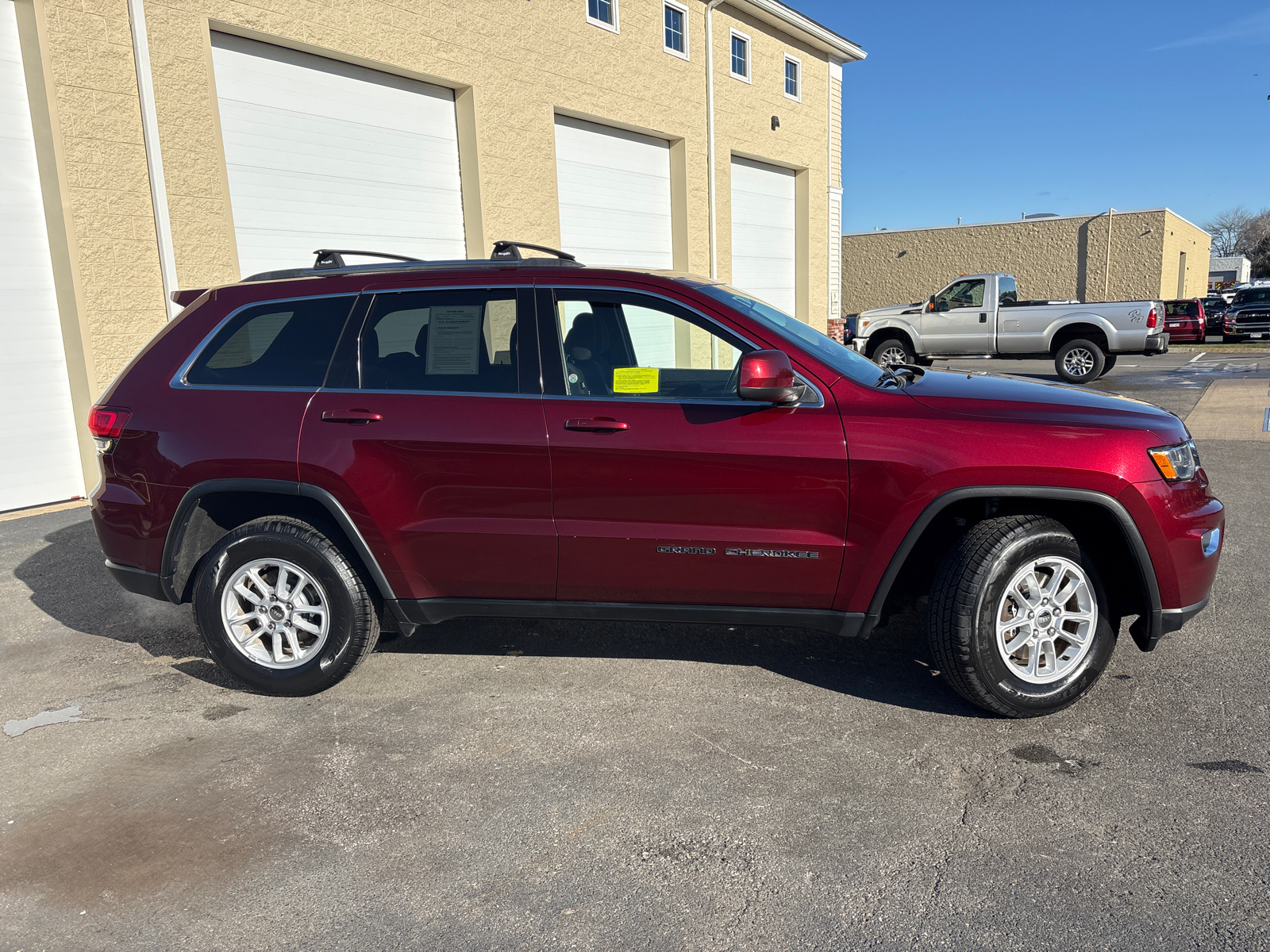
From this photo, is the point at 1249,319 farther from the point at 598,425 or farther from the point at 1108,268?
the point at 598,425

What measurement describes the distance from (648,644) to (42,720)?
2711 millimetres

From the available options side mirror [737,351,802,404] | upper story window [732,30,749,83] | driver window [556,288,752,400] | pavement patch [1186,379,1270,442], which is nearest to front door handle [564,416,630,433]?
driver window [556,288,752,400]

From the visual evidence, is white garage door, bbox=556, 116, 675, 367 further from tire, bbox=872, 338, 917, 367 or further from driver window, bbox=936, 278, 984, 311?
driver window, bbox=936, 278, 984, 311

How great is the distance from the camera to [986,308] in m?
18.4

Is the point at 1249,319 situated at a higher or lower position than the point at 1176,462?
higher

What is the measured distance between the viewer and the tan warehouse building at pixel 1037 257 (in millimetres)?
40250

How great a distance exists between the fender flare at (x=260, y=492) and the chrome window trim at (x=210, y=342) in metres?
0.41

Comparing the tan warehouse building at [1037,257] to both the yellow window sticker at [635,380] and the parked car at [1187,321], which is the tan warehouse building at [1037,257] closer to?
the parked car at [1187,321]

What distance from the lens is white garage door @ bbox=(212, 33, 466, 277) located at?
921 cm

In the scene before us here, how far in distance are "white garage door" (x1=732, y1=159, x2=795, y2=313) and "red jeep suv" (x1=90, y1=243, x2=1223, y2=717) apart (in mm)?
13246

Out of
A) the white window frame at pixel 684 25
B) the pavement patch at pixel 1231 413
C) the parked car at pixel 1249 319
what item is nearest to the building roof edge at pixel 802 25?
the white window frame at pixel 684 25

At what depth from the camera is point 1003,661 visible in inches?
140

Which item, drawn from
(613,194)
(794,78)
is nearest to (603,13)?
(613,194)

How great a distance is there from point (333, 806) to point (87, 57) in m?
7.55
